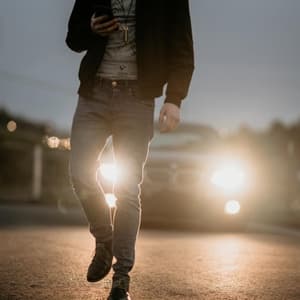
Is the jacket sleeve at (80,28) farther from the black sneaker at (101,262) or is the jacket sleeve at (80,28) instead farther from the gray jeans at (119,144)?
the black sneaker at (101,262)

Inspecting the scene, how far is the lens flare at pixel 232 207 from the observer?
1150cm

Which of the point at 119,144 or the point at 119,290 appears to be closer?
the point at 119,290

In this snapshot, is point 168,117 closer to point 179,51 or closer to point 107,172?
point 179,51

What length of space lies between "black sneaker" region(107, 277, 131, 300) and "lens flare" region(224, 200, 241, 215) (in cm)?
694

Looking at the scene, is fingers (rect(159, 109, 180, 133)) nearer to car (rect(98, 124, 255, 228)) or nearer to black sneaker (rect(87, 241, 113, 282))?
black sneaker (rect(87, 241, 113, 282))

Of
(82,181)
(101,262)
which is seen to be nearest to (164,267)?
(101,262)

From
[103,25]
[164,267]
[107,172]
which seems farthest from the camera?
[107,172]

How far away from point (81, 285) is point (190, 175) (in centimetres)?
621

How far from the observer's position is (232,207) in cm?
1155

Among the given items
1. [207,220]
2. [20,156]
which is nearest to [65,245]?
[207,220]

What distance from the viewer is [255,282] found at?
19.6ft

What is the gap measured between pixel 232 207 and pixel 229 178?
1.30ft

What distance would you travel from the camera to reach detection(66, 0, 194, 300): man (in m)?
4.77

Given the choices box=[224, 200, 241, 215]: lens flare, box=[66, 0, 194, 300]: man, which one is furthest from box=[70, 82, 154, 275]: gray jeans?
box=[224, 200, 241, 215]: lens flare
